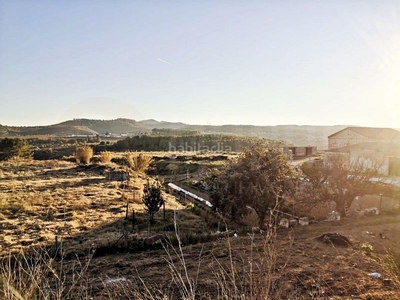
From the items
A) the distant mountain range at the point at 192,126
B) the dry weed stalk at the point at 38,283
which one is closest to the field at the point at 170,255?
the dry weed stalk at the point at 38,283

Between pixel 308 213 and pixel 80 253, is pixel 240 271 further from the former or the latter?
pixel 308 213

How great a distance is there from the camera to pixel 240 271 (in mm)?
Result: 4840

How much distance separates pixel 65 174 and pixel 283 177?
1635 cm

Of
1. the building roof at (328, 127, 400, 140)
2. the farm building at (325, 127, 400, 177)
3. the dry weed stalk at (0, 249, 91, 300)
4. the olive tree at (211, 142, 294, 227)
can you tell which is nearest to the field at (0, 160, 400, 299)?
the dry weed stalk at (0, 249, 91, 300)

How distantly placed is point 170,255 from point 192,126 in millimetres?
92555

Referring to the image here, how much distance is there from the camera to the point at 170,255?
6.30m

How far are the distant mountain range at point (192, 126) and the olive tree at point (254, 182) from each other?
139 feet

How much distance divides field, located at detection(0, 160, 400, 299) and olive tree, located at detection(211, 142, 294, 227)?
0.71 meters

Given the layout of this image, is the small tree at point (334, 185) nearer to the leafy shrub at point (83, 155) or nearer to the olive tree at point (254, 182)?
the olive tree at point (254, 182)

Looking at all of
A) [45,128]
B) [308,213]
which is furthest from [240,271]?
[45,128]

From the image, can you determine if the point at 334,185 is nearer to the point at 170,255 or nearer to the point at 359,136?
the point at 170,255

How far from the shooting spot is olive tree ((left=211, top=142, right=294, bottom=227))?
28.0 ft

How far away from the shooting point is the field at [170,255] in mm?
3301

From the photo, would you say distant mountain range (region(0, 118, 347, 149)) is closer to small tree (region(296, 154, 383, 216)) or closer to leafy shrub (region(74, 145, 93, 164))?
leafy shrub (region(74, 145, 93, 164))
